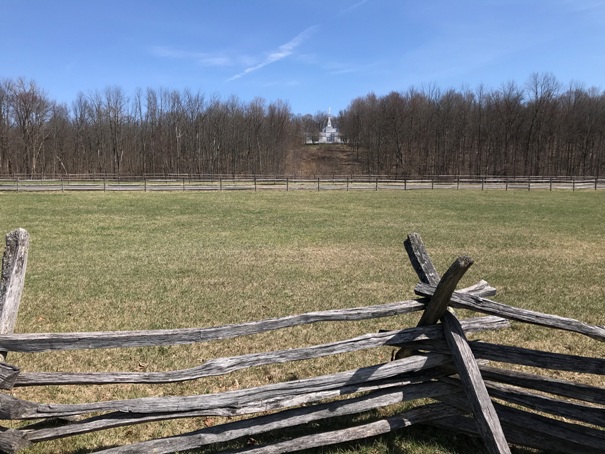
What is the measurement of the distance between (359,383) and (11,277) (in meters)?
2.65

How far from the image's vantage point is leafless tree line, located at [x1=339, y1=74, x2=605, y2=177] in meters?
74.5

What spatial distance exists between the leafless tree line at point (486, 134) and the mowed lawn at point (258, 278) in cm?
6195

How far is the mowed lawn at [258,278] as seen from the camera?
5039 mm

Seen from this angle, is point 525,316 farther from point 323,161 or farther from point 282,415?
point 323,161

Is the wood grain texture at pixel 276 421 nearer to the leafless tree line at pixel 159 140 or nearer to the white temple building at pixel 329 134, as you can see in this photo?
the leafless tree line at pixel 159 140

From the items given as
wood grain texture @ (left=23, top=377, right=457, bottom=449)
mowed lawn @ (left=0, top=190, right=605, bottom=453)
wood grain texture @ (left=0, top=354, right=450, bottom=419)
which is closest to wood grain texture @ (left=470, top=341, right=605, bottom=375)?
wood grain texture @ (left=0, top=354, right=450, bottom=419)

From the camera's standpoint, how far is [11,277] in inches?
118

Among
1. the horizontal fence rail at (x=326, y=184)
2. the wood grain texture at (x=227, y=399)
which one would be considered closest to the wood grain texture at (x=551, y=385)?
the wood grain texture at (x=227, y=399)

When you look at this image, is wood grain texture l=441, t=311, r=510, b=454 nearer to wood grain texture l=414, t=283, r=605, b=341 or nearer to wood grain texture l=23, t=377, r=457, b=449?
wood grain texture l=414, t=283, r=605, b=341

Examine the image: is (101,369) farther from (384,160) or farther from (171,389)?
(384,160)

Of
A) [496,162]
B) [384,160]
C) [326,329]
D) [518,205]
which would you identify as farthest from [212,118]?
Answer: [326,329]

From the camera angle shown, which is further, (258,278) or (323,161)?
(323,161)

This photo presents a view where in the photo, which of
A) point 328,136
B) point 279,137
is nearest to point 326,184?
point 279,137

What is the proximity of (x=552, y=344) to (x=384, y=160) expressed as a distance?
81.3 m
